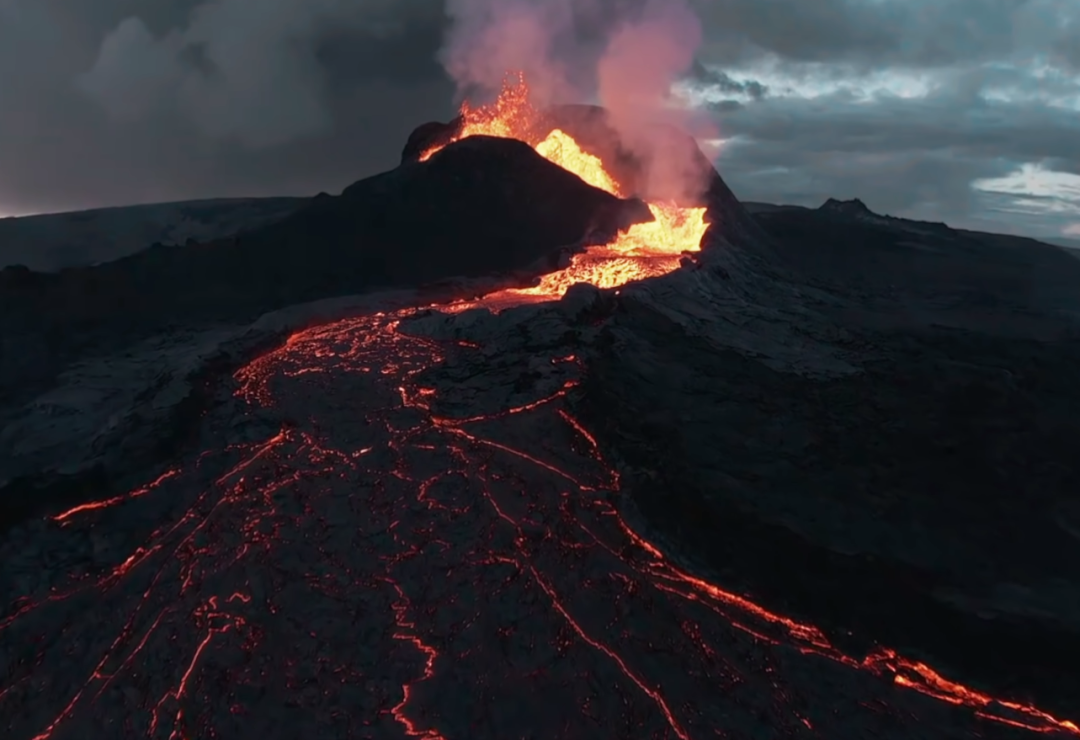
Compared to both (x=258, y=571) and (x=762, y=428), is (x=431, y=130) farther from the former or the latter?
(x=258, y=571)

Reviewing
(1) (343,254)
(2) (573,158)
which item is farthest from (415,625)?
(2) (573,158)

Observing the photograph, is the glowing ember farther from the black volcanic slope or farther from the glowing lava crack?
the glowing lava crack

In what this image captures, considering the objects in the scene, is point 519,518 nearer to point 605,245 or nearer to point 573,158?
point 605,245

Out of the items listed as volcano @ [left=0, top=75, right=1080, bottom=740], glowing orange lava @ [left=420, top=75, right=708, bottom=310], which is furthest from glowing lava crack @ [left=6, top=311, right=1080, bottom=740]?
glowing orange lava @ [left=420, top=75, right=708, bottom=310]

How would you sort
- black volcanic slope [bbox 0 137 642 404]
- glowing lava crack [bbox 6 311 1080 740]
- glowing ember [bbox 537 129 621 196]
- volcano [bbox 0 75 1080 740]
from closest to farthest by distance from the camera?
glowing lava crack [bbox 6 311 1080 740], volcano [bbox 0 75 1080 740], black volcanic slope [bbox 0 137 642 404], glowing ember [bbox 537 129 621 196]

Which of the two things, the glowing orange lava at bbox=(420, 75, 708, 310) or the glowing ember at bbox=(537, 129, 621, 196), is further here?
the glowing ember at bbox=(537, 129, 621, 196)

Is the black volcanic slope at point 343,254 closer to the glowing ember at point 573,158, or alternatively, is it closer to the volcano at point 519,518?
the volcano at point 519,518
